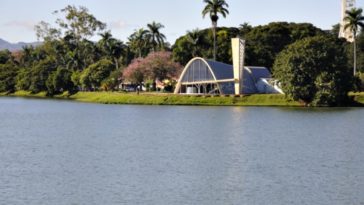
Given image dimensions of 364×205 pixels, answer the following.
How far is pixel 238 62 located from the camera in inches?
4471

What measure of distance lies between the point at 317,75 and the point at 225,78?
2555cm

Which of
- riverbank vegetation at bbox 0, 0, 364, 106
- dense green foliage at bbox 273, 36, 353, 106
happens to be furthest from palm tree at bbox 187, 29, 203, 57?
dense green foliage at bbox 273, 36, 353, 106

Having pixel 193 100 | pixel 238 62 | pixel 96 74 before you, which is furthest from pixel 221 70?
pixel 96 74

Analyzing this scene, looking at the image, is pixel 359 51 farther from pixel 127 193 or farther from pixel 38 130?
pixel 127 193

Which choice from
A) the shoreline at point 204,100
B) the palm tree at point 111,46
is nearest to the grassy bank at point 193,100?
the shoreline at point 204,100

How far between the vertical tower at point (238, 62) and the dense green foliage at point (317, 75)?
1682cm

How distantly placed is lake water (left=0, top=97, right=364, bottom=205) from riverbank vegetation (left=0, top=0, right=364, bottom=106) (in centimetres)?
2484

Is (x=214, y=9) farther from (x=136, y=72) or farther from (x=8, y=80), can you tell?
(x=8, y=80)

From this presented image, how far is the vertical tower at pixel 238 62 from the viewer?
113 meters

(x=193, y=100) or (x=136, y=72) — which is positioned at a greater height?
(x=136, y=72)

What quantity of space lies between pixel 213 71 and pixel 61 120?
45.4 metres

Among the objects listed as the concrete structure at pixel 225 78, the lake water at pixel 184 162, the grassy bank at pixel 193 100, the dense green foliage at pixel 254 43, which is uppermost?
the dense green foliage at pixel 254 43

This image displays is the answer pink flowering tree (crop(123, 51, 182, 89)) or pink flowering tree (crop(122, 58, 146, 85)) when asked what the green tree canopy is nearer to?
pink flowering tree (crop(123, 51, 182, 89))

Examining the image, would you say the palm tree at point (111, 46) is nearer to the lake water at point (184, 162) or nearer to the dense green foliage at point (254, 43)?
the dense green foliage at point (254, 43)
